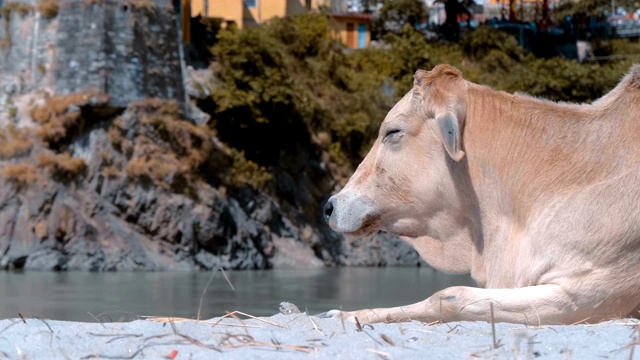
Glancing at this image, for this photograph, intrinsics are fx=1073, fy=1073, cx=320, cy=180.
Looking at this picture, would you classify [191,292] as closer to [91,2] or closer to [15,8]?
[91,2]

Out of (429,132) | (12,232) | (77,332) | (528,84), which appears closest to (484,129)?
(429,132)

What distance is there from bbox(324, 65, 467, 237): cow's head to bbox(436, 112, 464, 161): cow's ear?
0.05ft

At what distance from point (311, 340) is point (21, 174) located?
28.8 metres

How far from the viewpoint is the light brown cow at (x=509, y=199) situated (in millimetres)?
4691

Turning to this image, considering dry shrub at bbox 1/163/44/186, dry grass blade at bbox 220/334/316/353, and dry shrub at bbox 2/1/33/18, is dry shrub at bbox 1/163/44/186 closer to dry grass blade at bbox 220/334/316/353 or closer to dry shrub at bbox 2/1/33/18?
dry shrub at bbox 2/1/33/18

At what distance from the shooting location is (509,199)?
5.10 meters

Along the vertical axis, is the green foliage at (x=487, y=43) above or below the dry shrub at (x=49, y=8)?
below

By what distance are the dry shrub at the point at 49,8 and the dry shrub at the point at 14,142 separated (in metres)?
4.57

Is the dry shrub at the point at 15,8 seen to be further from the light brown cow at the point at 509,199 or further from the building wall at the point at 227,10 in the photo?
the light brown cow at the point at 509,199

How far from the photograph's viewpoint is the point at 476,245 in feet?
17.3

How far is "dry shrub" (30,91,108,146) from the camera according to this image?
3259 centimetres

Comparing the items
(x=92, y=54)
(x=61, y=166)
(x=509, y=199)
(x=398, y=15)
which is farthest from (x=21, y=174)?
(x=509, y=199)

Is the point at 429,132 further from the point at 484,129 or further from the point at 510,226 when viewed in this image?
the point at 510,226

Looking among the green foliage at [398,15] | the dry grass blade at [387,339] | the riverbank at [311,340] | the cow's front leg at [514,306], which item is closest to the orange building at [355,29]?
the green foliage at [398,15]
